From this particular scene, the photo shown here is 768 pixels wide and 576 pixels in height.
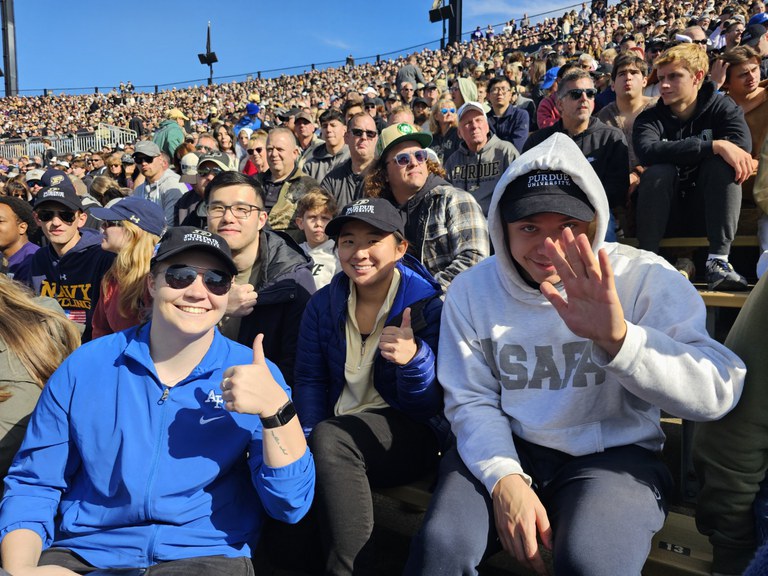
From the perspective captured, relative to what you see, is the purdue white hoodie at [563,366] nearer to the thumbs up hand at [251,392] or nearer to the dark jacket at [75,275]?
the thumbs up hand at [251,392]

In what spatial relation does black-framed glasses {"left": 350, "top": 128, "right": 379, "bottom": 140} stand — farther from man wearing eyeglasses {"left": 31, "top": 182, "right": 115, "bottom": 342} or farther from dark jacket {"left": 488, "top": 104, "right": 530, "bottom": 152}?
man wearing eyeglasses {"left": 31, "top": 182, "right": 115, "bottom": 342}

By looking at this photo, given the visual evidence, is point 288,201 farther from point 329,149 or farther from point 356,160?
point 329,149

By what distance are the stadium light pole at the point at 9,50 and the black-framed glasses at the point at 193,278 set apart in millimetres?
50526

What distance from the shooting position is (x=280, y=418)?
1.80 meters

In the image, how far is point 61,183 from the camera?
4.46 m

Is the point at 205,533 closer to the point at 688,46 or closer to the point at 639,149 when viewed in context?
the point at 639,149

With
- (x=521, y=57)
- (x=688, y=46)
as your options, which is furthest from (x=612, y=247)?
(x=521, y=57)

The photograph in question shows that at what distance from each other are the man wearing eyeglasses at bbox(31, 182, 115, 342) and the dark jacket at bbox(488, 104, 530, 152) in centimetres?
422

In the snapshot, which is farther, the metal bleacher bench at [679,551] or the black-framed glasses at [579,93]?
the black-framed glasses at [579,93]

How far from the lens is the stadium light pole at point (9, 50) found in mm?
43719

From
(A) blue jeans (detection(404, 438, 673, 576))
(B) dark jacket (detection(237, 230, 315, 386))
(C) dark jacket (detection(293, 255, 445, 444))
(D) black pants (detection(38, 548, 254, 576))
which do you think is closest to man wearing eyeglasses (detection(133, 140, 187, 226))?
(B) dark jacket (detection(237, 230, 315, 386))

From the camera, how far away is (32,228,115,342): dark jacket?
13.6 ft

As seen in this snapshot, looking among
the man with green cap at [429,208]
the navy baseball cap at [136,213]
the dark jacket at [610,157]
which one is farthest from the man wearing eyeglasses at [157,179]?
the dark jacket at [610,157]

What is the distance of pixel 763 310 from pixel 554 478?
2.62ft
